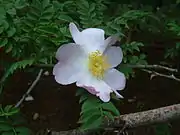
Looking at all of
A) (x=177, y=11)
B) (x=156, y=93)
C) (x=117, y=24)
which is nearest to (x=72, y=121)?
(x=156, y=93)

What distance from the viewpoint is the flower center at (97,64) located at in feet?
3.87

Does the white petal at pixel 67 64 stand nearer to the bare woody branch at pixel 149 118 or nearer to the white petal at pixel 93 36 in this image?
the white petal at pixel 93 36

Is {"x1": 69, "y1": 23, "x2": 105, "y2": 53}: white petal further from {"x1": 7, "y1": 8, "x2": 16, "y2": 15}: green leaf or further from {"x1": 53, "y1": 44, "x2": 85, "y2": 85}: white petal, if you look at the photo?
{"x1": 7, "y1": 8, "x2": 16, "y2": 15}: green leaf

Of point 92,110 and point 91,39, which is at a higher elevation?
point 91,39

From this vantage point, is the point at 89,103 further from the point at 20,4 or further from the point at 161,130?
the point at 161,130

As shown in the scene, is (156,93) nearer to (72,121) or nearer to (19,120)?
(72,121)

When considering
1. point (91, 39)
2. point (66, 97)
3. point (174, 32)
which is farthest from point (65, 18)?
point (66, 97)

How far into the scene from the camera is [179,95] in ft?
7.09

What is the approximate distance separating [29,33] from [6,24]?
0.06m

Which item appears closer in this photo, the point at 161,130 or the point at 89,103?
the point at 89,103

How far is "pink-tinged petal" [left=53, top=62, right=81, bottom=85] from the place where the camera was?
1.14 m

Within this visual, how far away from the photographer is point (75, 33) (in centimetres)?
115

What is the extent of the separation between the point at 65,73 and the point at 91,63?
0.07 m

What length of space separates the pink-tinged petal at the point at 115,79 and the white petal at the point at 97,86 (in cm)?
2
